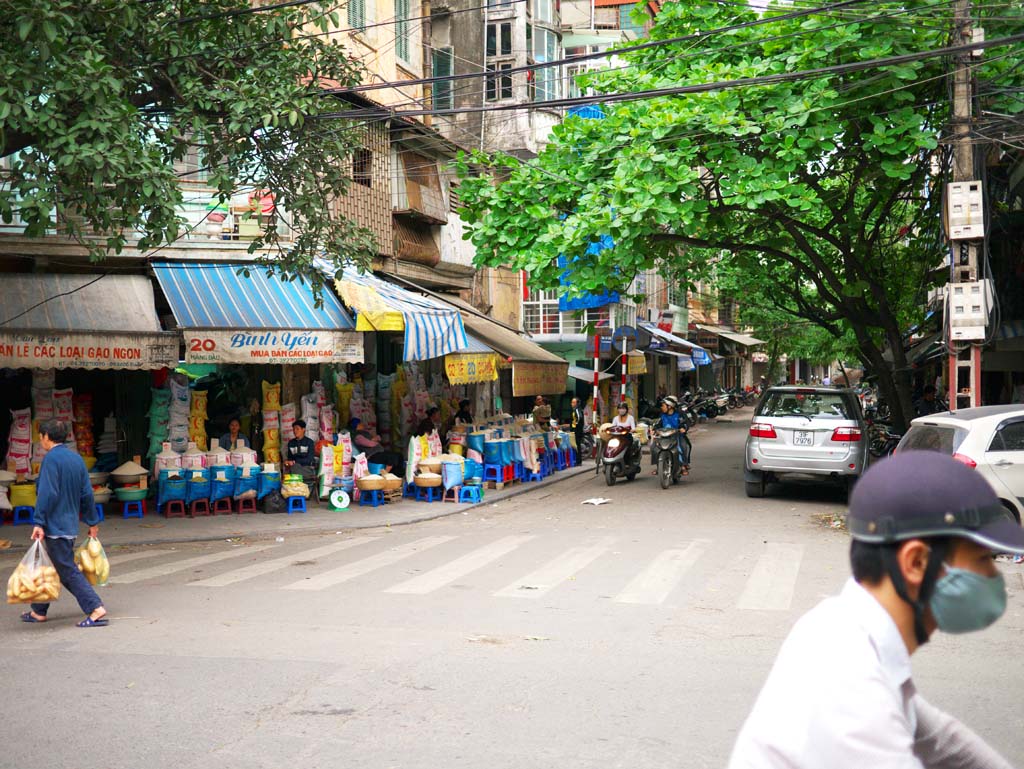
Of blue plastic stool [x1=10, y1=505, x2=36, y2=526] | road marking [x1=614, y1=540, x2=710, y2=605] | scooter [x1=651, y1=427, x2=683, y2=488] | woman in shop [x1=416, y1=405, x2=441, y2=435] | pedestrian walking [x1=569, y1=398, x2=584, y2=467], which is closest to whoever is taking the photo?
road marking [x1=614, y1=540, x2=710, y2=605]

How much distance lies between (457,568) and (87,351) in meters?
6.63

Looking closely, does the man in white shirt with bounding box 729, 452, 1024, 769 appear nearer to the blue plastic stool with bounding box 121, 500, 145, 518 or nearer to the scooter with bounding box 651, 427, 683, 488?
the blue plastic stool with bounding box 121, 500, 145, 518

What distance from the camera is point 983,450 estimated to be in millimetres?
10875

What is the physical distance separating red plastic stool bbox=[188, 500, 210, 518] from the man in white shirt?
13.9 meters

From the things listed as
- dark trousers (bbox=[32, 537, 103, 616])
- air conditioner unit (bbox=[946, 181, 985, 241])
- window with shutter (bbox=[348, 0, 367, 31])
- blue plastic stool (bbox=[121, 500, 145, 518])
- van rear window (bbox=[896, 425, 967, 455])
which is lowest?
blue plastic stool (bbox=[121, 500, 145, 518])

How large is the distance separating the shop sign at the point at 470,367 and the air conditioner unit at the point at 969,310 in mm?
8147

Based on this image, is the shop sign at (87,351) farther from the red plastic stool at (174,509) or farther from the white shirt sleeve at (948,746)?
the white shirt sleeve at (948,746)

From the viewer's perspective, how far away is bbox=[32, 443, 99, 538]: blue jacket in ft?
25.6

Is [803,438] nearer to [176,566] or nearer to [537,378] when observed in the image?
[537,378]

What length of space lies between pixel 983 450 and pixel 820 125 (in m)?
6.15

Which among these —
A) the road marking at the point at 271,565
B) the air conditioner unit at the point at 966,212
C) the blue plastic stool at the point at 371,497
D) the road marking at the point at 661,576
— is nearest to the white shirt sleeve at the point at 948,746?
the road marking at the point at 661,576

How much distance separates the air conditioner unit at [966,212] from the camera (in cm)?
1309

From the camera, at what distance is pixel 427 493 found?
56.4 ft

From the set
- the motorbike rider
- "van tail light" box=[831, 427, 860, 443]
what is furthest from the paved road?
the motorbike rider
